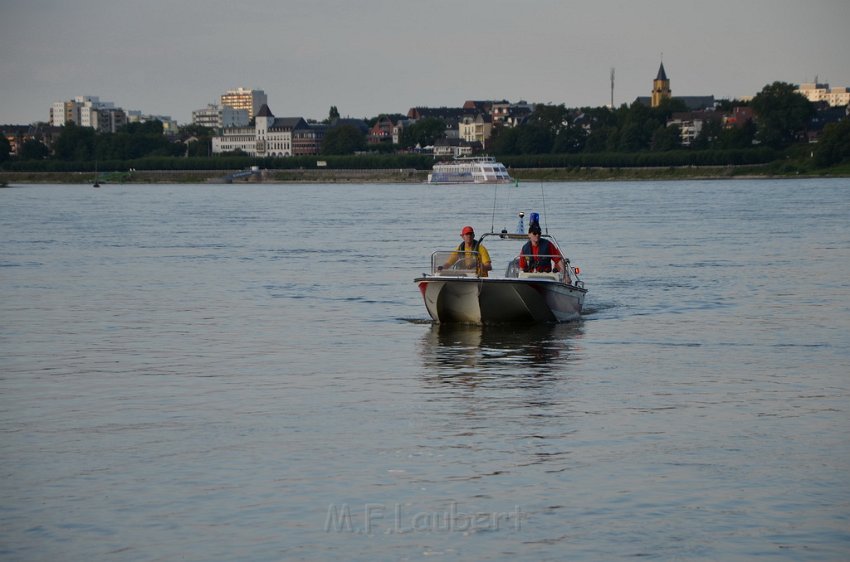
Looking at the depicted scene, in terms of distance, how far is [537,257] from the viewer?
1028 inches

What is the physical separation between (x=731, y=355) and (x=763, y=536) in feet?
36.0

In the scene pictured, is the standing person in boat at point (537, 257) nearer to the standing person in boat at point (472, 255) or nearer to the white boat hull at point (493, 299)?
the white boat hull at point (493, 299)

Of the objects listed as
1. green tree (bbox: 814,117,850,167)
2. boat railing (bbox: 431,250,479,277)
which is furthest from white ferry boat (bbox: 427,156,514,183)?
boat railing (bbox: 431,250,479,277)

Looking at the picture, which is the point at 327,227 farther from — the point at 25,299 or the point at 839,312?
the point at 839,312

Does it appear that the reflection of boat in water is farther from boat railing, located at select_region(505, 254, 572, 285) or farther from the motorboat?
boat railing, located at select_region(505, 254, 572, 285)

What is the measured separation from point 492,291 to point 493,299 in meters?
0.25

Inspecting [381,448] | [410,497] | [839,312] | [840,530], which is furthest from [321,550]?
[839,312]

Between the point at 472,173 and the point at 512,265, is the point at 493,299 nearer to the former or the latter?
the point at 512,265

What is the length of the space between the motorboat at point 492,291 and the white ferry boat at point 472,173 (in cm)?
15990

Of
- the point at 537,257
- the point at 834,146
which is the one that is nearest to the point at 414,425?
the point at 537,257

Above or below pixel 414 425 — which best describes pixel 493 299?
above

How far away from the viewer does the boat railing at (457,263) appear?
2530cm

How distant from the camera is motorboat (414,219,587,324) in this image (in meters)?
25.3

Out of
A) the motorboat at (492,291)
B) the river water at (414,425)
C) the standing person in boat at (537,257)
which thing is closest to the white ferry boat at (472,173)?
the river water at (414,425)
